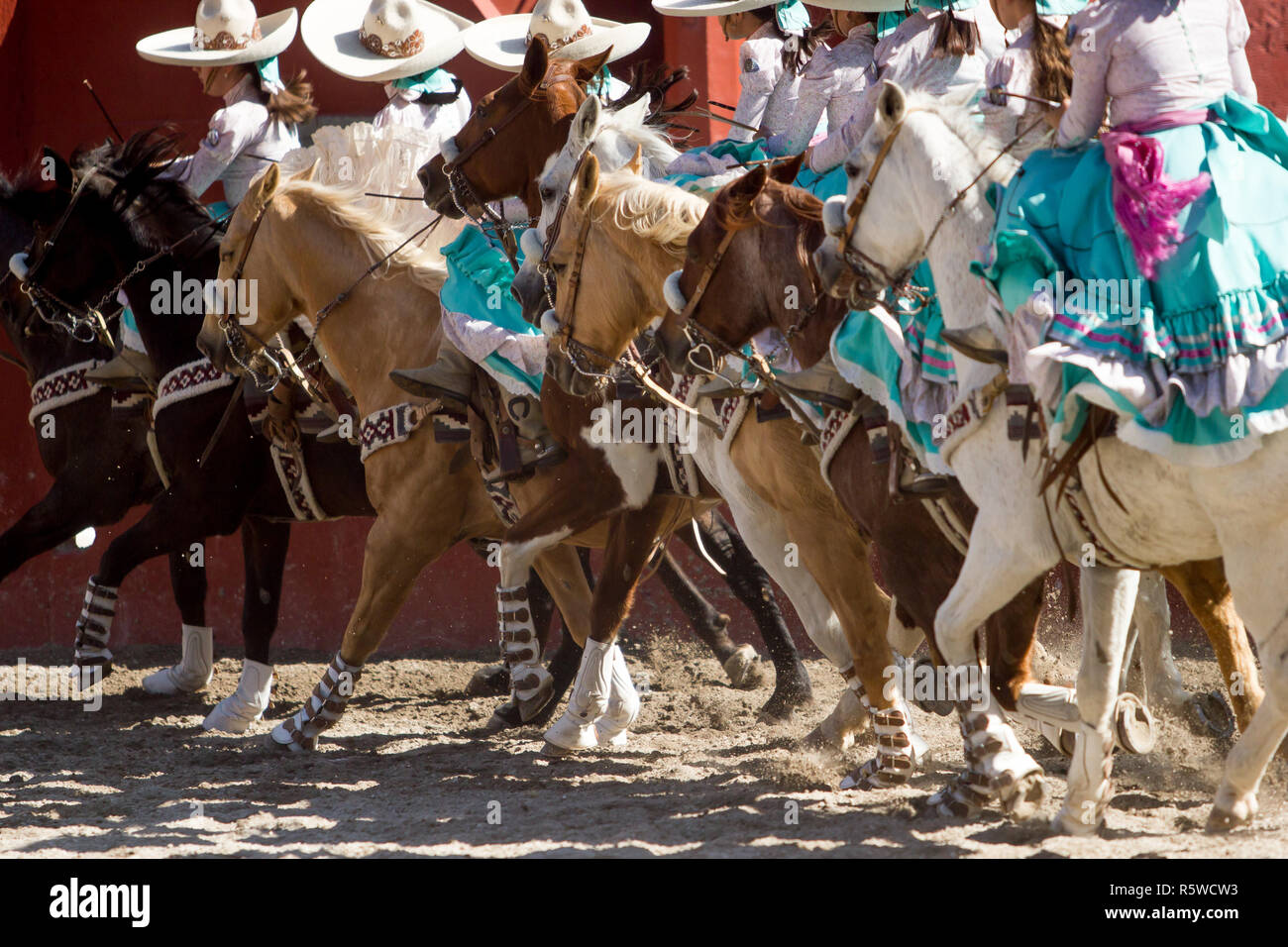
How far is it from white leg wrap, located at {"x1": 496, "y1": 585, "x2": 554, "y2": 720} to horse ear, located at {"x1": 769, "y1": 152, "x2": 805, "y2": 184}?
7.24ft

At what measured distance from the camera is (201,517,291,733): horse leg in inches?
266

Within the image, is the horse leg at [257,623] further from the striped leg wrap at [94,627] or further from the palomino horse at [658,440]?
the palomino horse at [658,440]

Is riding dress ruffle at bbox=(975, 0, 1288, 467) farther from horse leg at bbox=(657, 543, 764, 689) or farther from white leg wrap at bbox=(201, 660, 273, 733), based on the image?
white leg wrap at bbox=(201, 660, 273, 733)

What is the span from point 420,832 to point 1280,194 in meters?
3.18

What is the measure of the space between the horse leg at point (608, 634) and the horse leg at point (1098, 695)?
207cm

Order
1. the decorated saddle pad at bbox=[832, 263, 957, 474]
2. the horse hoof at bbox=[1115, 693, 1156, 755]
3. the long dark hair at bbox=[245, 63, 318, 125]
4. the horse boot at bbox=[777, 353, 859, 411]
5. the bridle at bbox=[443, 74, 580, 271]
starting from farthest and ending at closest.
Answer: the long dark hair at bbox=[245, 63, 318, 125], the bridle at bbox=[443, 74, 580, 271], the horse boot at bbox=[777, 353, 859, 411], the horse hoof at bbox=[1115, 693, 1156, 755], the decorated saddle pad at bbox=[832, 263, 957, 474]

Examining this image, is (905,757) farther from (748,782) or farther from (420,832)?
(420,832)

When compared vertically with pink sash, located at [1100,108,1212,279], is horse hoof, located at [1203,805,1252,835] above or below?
below

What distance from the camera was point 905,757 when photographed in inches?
206

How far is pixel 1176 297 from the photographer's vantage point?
3756 millimetres

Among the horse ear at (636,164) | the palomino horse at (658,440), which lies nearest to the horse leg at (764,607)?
the palomino horse at (658,440)

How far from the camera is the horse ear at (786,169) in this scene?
507cm

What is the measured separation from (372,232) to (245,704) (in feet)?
7.03

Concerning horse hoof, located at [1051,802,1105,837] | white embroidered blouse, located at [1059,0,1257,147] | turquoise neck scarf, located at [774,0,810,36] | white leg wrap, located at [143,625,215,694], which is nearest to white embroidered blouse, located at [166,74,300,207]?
white leg wrap, located at [143,625,215,694]
